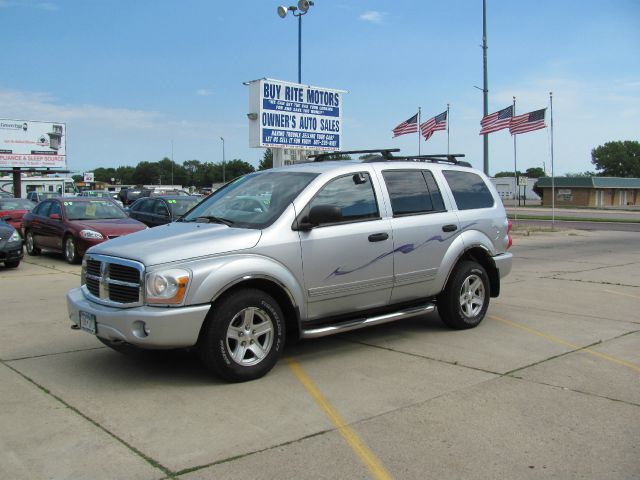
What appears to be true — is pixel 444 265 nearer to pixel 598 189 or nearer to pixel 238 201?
pixel 238 201

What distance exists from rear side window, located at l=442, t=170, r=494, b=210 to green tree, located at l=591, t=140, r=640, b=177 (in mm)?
135978

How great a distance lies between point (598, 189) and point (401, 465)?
7376 cm

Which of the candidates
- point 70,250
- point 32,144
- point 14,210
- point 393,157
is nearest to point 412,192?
point 393,157

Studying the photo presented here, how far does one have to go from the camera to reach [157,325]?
15.8ft

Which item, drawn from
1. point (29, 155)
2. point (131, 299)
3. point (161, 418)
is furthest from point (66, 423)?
point (29, 155)

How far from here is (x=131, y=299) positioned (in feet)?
16.4

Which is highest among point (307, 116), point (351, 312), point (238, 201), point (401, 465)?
point (307, 116)

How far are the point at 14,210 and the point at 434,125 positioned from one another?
18188 mm

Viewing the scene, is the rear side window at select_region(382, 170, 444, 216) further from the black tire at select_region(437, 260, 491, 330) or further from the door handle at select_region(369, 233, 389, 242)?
the black tire at select_region(437, 260, 491, 330)

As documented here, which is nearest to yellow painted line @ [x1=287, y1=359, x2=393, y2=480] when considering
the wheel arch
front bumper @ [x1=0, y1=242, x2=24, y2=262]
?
the wheel arch

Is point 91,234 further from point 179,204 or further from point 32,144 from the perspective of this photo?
point 32,144

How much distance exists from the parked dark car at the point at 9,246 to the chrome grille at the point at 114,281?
8319 millimetres

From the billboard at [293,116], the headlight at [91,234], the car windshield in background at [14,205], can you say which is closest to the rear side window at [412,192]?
the headlight at [91,234]

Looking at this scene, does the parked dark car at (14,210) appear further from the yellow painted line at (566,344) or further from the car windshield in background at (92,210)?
the yellow painted line at (566,344)
